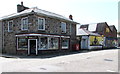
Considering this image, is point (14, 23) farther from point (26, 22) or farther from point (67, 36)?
point (67, 36)

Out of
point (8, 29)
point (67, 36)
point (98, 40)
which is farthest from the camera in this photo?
point (98, 40)

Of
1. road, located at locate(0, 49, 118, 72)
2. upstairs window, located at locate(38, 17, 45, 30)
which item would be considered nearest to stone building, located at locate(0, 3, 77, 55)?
upstairs window, located at locate(38, 17, 45, 30)

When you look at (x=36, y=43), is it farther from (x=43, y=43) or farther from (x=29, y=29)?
(x=29, y=29)

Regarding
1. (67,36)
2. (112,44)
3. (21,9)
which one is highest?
(21,9)

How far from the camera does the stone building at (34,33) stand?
14461 millimetres

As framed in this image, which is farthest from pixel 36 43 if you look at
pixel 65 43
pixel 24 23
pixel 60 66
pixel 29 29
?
pixel 60 66

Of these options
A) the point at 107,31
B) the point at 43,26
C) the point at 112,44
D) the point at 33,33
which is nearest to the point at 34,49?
the point at 33,33

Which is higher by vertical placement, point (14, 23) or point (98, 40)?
point (14, 23)

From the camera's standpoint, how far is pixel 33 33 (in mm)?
14070

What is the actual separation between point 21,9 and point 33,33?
6302 millimetres

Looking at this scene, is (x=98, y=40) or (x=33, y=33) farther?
(x=98, y=40)

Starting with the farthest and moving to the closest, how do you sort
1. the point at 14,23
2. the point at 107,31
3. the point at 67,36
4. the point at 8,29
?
the point at 107,31 < the point at 67,36 < the point at 8,29 < the point at 14,23

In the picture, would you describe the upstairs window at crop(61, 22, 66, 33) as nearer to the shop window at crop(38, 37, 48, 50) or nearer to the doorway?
the shop window at crop(38, 37, 48, 50)

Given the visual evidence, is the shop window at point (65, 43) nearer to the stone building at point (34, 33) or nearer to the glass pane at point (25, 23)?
the stone building at point (34, 33)
